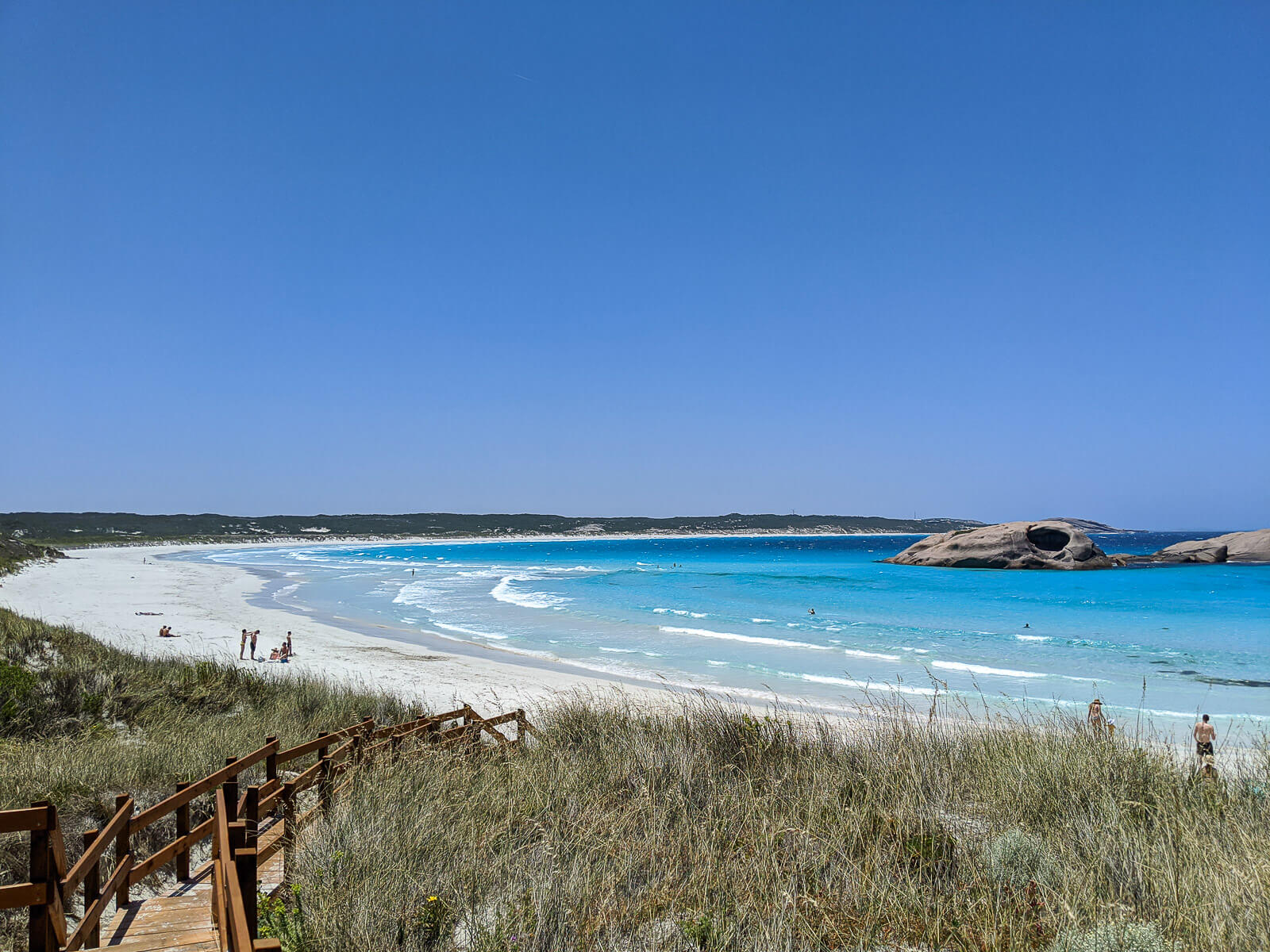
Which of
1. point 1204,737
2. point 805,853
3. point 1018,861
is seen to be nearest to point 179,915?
point 805,853

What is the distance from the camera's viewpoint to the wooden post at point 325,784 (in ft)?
18.9

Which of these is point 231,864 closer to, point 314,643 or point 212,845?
point 212,845

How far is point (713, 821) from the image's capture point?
212 inches

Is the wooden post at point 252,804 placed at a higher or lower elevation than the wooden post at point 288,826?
higher

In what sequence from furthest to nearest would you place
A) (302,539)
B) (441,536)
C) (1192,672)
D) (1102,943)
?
1. (441,536)
2. (302,539)
3. (1192,672)
4. (1102,943)

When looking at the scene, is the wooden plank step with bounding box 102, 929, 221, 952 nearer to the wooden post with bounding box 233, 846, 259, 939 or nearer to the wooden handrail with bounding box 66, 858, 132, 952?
the wooden handrail with bounding box 66, 858, 132, 952

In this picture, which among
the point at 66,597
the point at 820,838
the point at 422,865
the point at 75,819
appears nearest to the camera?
the point at 422,865

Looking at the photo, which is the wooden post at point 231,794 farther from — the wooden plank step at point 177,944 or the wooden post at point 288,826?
the wooden plank step at point 177,944

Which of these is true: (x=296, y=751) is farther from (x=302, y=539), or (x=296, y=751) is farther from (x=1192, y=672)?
(x=302, y=539)

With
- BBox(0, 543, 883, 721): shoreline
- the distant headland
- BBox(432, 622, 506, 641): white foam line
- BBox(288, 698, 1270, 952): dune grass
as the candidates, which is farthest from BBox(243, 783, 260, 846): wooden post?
the distant headland

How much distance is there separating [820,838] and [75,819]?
5941mm

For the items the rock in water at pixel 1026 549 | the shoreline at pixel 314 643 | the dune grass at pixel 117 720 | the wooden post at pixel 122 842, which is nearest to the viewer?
the wooden post at pixel 122 842

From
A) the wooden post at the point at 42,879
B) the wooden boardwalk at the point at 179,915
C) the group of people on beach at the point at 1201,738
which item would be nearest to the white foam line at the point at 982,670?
the group of people on beach at the point at 1201,738

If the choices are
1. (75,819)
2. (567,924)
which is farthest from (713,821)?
(75,819)
